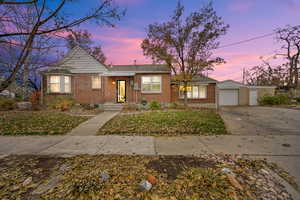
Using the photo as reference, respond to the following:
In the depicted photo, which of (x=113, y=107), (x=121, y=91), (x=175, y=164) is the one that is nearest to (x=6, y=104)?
(x=113, y=107)

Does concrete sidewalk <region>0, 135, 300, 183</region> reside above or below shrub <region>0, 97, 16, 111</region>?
below

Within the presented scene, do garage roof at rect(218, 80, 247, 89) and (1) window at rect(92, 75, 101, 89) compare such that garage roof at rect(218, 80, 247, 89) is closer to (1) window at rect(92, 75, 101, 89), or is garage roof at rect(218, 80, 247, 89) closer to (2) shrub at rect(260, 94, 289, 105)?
(2) shrub at rect(260, 94, 289, 105)

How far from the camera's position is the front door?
44.8 ft

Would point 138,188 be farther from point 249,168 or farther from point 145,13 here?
point 145,13

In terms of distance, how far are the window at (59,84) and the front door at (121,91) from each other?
5037 millimetres

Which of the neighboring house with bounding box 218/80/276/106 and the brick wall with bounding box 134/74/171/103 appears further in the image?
the neighboring house with bounding box 218/80/276/106

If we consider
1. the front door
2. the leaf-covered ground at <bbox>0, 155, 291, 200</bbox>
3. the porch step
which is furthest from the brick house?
the leaf-covered ground at <bbox>0, 155, 291, 200</bbox>

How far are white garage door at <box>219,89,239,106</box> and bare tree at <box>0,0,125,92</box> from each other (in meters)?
17.8

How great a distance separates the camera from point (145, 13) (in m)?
11.1

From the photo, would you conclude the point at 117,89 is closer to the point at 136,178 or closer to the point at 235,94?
the point at 136,178

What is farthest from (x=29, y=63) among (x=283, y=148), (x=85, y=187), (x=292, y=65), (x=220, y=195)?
(x=292, y=65)

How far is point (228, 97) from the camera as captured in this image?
17219mm

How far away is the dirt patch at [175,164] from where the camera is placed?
2562 millimetres

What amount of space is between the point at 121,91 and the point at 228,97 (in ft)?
47.4
